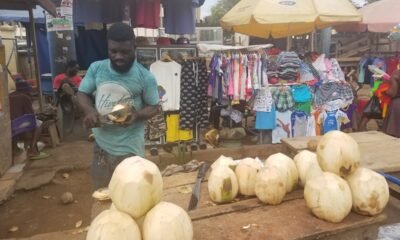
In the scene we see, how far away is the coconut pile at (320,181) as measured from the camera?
1.58 m

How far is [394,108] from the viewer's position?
5.19m

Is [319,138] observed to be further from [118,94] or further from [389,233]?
[118,94]

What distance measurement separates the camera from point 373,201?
1600 mm

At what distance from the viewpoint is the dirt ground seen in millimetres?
4180

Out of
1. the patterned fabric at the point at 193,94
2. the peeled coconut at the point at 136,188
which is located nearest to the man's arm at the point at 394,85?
the patterned fabric at the point at 193,94

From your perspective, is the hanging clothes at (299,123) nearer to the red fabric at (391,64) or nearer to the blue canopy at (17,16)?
the red fabric at (391,64)

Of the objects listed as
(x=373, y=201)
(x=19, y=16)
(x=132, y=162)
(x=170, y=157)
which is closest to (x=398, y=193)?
(x=373, y=201)

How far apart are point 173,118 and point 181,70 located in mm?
873

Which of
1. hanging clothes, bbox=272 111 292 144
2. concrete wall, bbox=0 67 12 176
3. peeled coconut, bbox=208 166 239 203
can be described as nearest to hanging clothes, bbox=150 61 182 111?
hanging clothes, bbox=272 111 292 144

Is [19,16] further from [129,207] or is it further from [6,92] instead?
[129,207]

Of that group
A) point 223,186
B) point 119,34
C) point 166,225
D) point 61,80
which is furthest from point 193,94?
point 166,225

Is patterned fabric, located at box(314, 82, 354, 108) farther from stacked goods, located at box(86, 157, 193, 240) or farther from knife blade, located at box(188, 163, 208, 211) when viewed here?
stacked goods, located at box(86, 157, 193, 240)

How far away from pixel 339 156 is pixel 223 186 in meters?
0.56

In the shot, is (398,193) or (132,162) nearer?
(132,162)
